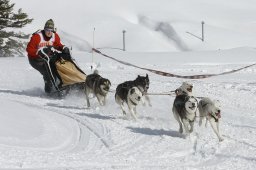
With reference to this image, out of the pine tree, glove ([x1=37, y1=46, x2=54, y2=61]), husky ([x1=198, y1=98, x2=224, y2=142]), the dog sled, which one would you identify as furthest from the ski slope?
the pine tree

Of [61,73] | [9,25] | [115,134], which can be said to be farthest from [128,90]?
[9,25]

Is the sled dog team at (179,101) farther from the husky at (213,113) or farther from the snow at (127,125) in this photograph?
the snow at (127,125)

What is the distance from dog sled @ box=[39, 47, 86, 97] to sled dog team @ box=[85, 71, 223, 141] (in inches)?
29.8

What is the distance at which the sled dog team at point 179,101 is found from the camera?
22.2ft

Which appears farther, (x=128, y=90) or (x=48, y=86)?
(x=48, y=86)

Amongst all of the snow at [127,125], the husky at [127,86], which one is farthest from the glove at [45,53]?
the husky at [127,86]

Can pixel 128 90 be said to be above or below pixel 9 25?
below

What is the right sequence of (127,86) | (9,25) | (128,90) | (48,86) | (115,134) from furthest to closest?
(9,25)
(48,86)
(127,86)
(128,90)
(115,134)

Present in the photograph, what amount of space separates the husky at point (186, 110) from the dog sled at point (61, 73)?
3.69 meters

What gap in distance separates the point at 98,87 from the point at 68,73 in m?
1.40

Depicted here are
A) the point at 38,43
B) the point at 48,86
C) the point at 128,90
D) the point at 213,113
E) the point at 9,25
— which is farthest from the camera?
the point at 9,25

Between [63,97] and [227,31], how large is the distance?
1929 inches

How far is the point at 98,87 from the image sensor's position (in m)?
9.33

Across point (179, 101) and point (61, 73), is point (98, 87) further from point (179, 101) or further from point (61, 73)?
point (179, 101)
